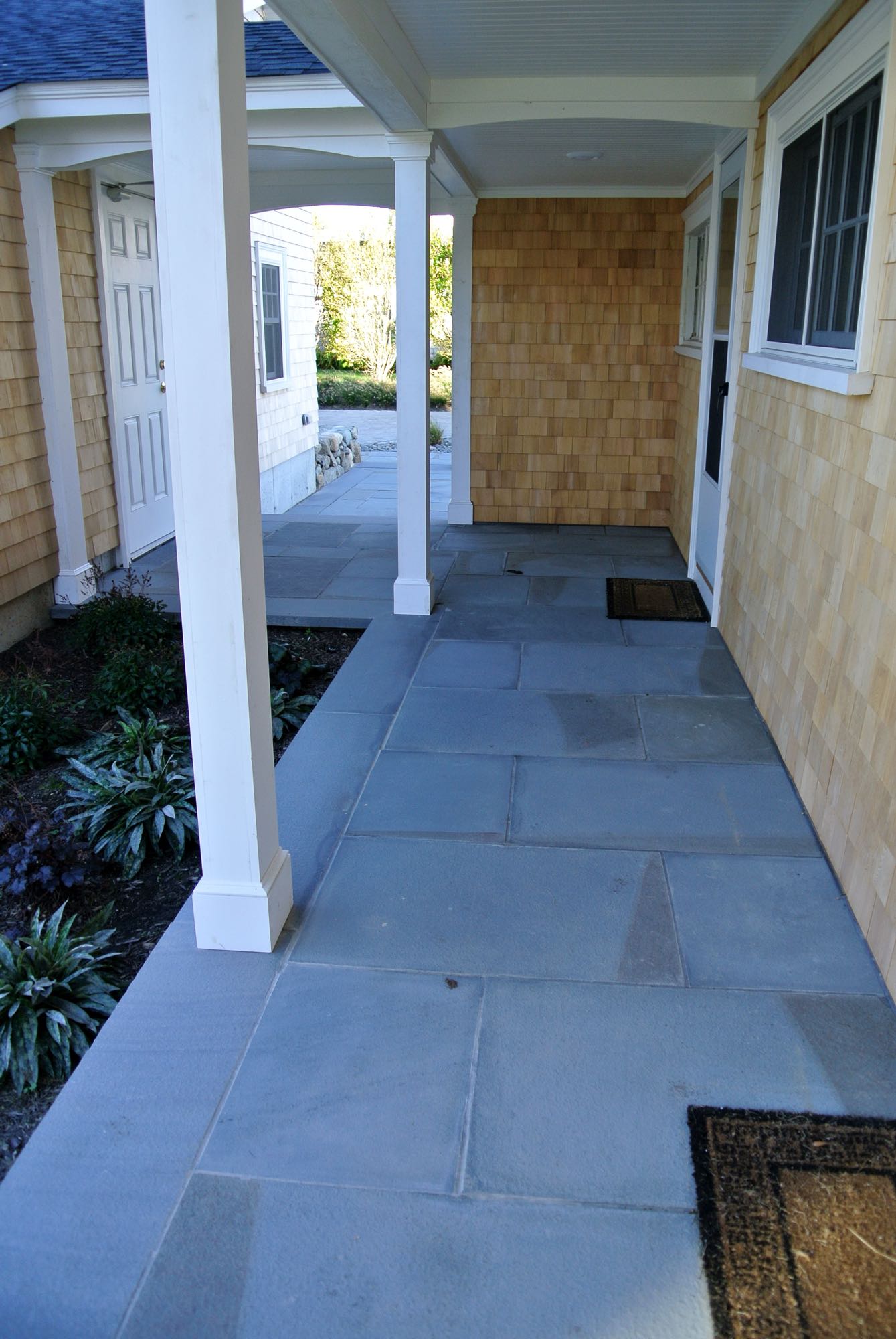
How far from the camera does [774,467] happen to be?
4.44 meters

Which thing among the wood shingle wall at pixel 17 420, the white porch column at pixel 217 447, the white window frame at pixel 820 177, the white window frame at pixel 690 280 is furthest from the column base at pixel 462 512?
the white porch column at pixel 217 447

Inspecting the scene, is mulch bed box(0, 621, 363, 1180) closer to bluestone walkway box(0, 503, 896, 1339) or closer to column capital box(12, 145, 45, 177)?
bluestone walkway box(0, 503, 896, 1339)

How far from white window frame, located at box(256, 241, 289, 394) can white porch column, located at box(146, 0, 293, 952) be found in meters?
6.84

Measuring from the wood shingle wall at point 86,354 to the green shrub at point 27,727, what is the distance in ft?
7.10

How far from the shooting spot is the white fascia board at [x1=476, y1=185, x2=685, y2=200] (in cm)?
790

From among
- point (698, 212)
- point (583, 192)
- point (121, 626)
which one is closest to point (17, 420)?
point (121, 626)

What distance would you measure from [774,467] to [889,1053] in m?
A: 2.65

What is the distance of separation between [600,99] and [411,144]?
94 centimetres

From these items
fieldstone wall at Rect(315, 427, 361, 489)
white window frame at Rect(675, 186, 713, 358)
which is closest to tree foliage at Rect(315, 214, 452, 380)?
fieldstone wall at Rect(315, 427, 361, 489)

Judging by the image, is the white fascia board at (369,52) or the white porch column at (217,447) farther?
the white fascia board at (369,52)

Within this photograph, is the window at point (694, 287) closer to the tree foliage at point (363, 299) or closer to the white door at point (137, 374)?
the white door at point (137, 374)

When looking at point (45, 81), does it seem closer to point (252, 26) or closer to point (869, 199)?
point (252, 26)

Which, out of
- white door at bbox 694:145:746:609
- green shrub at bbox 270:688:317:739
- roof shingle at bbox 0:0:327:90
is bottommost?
green shrub at bbox 270:688:317:739

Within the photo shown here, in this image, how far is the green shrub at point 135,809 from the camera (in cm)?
356
